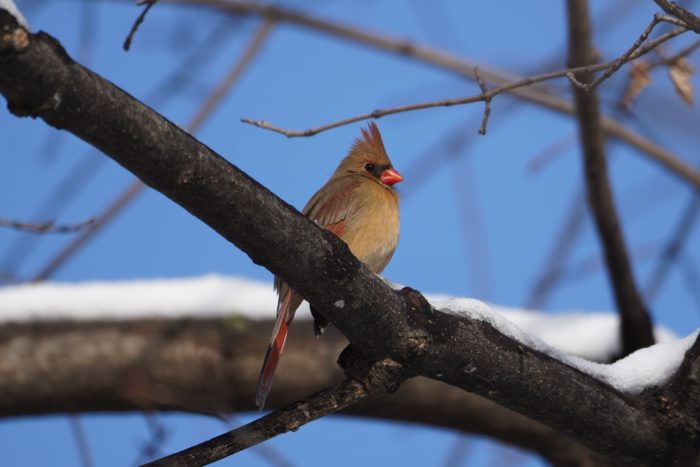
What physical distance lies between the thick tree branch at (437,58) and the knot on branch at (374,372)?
7.69 feet

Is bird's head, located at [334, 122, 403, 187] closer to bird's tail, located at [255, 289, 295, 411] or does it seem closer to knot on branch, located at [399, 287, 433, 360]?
bird's tail, located at [255, 289, 295, 411]

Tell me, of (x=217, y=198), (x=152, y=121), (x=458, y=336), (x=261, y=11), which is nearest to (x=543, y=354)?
(x=458, y=336)

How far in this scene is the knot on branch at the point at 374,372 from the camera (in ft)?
7.67

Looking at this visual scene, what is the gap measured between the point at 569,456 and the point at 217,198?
3015mm

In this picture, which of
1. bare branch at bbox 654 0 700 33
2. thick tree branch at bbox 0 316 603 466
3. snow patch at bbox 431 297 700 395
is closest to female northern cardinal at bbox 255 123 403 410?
snow patch at bbox 431 297 700 395

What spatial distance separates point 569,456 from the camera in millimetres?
4418

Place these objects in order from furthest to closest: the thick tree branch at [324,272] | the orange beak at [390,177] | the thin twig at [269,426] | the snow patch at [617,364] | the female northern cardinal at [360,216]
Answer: the orange beak at [390,177]
the female northern cardinal at [360,216]
the snow patch at [617,364]
the thin twig at [269,426]
the thick tree branch at [324,272]

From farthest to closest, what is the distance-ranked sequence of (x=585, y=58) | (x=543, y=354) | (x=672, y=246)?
(x=672, y=246), (x=585, y=58), (x=543, y=354)

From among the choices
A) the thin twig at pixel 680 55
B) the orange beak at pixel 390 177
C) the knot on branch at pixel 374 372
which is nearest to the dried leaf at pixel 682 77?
the thin twig at pixel 680 55

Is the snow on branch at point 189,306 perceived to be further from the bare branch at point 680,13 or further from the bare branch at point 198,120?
the bare branch at point 680,13

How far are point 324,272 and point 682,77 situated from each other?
126 cm

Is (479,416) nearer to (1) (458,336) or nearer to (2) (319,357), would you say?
(2) (319,357)

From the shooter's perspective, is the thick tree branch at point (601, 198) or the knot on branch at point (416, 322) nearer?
the knot on branch at point (416, 322)

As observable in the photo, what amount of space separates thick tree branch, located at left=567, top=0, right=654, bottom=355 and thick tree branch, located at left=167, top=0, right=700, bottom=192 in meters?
0.58
